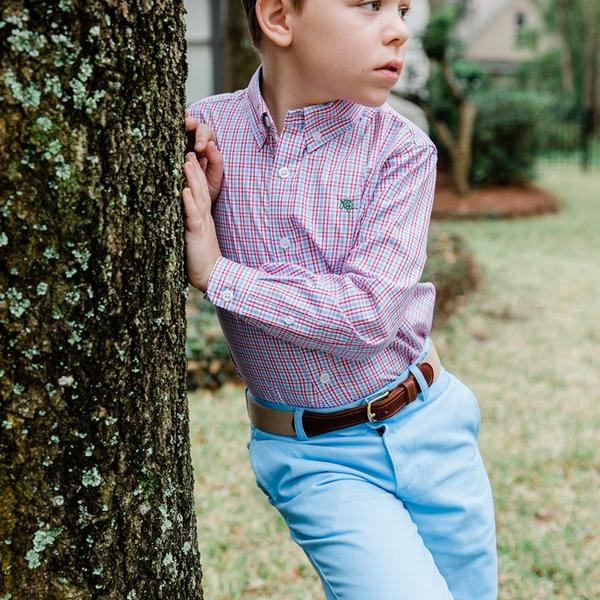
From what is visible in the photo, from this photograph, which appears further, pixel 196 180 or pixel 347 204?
pixel 347 204

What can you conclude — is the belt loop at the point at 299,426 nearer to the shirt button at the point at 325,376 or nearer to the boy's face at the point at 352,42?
the shirt button at the point at 325,376

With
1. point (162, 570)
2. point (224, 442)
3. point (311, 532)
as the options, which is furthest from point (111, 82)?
point (224, 442)

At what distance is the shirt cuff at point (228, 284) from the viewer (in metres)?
1.71

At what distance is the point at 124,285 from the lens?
1420 millimetres

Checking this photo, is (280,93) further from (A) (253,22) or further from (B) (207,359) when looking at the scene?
(B) (207,359)

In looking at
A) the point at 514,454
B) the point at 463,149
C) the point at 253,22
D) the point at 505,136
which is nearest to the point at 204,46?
the point at 463,149

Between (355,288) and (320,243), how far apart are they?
153 millimetres

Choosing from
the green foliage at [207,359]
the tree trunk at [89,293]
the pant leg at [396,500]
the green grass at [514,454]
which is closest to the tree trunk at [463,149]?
the green grass at [514,454]

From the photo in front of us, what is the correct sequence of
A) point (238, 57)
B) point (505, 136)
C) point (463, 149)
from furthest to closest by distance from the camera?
point (505, 136)
point (463, 149)
point (238, 57)

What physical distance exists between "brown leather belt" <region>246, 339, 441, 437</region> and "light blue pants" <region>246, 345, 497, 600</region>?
15mm

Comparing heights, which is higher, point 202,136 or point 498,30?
point 202,136

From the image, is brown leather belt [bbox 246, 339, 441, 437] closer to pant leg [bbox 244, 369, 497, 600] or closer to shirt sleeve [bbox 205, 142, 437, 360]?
pant leg [bbox 244, 369, 497, 600]

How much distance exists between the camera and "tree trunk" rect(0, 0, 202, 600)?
1.27 metres

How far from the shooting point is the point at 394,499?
1.90 meters
